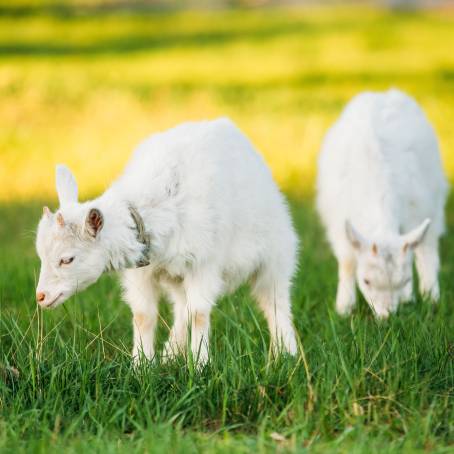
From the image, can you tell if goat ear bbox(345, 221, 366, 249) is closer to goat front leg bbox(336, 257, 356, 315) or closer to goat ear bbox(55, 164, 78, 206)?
goat front leg bbox(336, 257, 356, 315)

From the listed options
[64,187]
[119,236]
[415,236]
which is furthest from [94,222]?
[415,236]

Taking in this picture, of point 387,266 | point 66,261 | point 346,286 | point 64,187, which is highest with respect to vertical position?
point 64,187

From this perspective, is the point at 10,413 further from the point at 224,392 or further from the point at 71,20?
the point at 71,20

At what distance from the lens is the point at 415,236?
6.80 meters

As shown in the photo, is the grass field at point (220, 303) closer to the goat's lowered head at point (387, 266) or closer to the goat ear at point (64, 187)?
the goat's lowered head at point (387, 266)

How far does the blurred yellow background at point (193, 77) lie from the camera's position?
45.2 feet

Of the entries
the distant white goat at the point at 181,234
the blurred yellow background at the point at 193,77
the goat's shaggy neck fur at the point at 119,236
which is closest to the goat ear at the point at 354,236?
the distant white goat at the point at 181,234

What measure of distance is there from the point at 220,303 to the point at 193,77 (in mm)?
16164

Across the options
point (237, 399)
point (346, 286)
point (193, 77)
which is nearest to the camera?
point (237, 399)

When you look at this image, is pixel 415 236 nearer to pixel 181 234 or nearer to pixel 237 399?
pixel 181 234

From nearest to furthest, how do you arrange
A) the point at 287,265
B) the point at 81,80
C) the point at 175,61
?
the point at 287,265 < the point at 81,80 < the point at 175,61

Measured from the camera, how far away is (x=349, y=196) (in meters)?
7.75

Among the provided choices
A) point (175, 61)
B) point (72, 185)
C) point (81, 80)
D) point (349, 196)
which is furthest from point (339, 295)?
point (175, 61)

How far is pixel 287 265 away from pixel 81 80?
46.2ft
